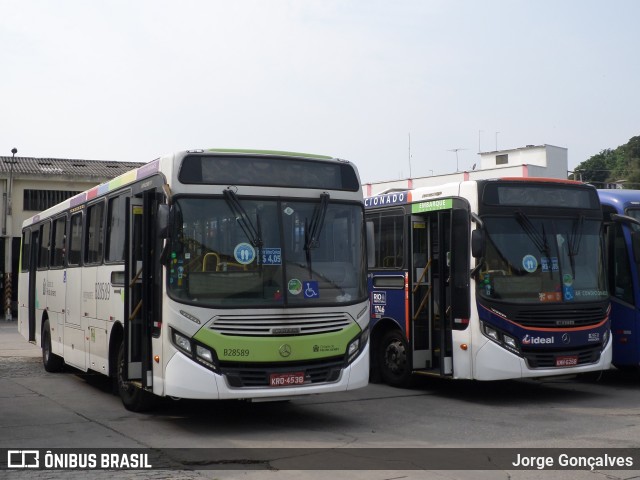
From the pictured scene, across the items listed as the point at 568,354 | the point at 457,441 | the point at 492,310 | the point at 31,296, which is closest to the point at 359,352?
the point at 457,441

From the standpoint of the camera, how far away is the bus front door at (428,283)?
12.7 m

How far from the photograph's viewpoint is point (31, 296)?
58.7 ft

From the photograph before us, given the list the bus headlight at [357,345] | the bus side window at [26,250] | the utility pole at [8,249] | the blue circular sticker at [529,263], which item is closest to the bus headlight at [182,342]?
the bus headlight at [357,345]

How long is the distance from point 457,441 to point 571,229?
4513 mm

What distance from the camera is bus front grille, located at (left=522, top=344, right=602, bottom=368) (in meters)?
11.7

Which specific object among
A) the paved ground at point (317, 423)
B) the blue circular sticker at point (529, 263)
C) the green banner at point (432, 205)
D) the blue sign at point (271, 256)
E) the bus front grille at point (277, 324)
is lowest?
the paved ground at point (317, 423)

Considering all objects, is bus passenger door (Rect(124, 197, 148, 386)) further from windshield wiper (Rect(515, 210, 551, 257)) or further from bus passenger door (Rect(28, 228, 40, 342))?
bus passenger door (Rect(28, 228, 40, 342))

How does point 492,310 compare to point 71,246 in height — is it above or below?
below

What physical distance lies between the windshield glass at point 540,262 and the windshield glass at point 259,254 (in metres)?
2.52

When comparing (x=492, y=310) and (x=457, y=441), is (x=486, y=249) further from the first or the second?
(x=457, y=441)

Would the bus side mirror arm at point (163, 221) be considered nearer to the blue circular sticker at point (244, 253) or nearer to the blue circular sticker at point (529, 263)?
the blue circular sticker at point (244, 253)

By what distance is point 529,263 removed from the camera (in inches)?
469

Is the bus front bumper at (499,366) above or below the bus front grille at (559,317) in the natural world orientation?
below

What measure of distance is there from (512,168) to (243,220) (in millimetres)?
23010
